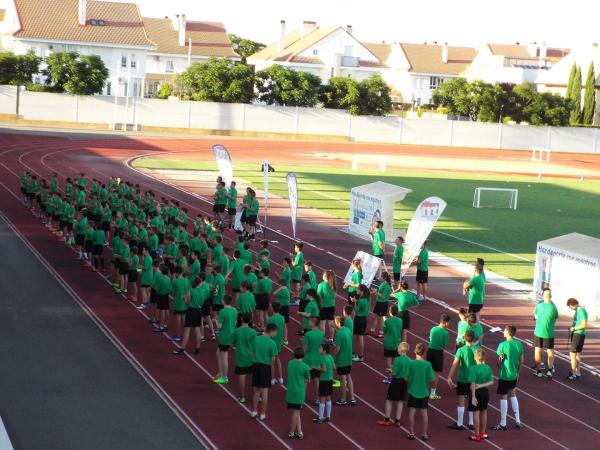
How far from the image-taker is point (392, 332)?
50.8 ft

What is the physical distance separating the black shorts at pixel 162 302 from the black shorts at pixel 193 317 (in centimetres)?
143

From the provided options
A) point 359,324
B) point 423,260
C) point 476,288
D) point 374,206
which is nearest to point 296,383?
point 359,324

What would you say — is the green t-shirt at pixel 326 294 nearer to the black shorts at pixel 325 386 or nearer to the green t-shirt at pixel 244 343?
the green t-shirt at pixel 244 343

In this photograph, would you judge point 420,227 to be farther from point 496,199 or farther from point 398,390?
point 496,199

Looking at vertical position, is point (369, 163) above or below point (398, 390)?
above

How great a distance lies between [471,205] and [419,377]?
28214mm

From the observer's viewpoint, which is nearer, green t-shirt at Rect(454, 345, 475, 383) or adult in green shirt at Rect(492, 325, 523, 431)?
green t-shirt at Rect(454, 345, 475, 383)

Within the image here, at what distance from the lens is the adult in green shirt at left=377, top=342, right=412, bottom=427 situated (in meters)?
13.1

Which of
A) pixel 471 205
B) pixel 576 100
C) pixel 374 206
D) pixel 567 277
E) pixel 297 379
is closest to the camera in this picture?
pixel 297 379

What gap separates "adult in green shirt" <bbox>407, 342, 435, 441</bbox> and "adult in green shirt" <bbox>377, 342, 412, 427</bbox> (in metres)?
0.10

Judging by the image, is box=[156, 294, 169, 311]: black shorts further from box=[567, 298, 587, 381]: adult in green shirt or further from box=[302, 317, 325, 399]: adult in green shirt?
box=[567, 298, 587, 381]: adult in green shirt

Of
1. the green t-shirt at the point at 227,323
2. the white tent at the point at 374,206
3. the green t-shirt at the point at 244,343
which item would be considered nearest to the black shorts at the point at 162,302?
the green t-shirt at the point at 227,323

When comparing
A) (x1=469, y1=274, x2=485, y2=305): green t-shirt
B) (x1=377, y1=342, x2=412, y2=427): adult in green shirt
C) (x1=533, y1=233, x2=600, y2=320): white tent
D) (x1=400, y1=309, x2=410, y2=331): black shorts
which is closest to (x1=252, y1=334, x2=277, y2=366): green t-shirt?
(x1=377, y1=342, x2=412, y2=427): adult in green shirt

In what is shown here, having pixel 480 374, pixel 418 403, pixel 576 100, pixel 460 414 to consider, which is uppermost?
pixel 576 100
